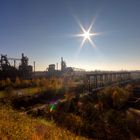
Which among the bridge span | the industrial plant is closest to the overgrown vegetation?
the bridge span

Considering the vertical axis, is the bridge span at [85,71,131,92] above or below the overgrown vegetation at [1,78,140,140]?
above

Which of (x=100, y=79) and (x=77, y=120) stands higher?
(x=100, y=79)

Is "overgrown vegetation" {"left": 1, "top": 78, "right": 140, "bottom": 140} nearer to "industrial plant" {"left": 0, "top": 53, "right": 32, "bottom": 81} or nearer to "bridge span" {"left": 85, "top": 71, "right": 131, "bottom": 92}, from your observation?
"bridge span" {"left": 85, "top": 71, "right": 131, "bottom": 92}

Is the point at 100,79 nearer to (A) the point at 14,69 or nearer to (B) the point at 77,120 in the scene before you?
(A) the point at 14,69

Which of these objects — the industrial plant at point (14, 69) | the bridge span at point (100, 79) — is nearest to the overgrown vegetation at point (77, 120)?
the bridge span at point (100, 79)

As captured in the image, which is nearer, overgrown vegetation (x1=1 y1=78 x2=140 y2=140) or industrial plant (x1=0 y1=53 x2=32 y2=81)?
overgrown vegetation (x1=1 y1=78 x2=140 y2=140)

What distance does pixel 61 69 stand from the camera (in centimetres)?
7631

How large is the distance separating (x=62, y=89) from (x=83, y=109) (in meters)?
15.2

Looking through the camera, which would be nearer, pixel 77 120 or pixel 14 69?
pixel 77 120

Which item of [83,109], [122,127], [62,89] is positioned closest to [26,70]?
[62,89]

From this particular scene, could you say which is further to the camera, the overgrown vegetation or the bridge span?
the bridge span

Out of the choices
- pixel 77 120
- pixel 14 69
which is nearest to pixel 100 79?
pixel 14 69

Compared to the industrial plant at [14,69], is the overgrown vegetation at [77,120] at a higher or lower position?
lower

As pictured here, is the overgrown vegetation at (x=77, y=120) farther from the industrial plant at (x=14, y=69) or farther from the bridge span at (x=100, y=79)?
Result: the industrial plant at (x=14, y=69)
